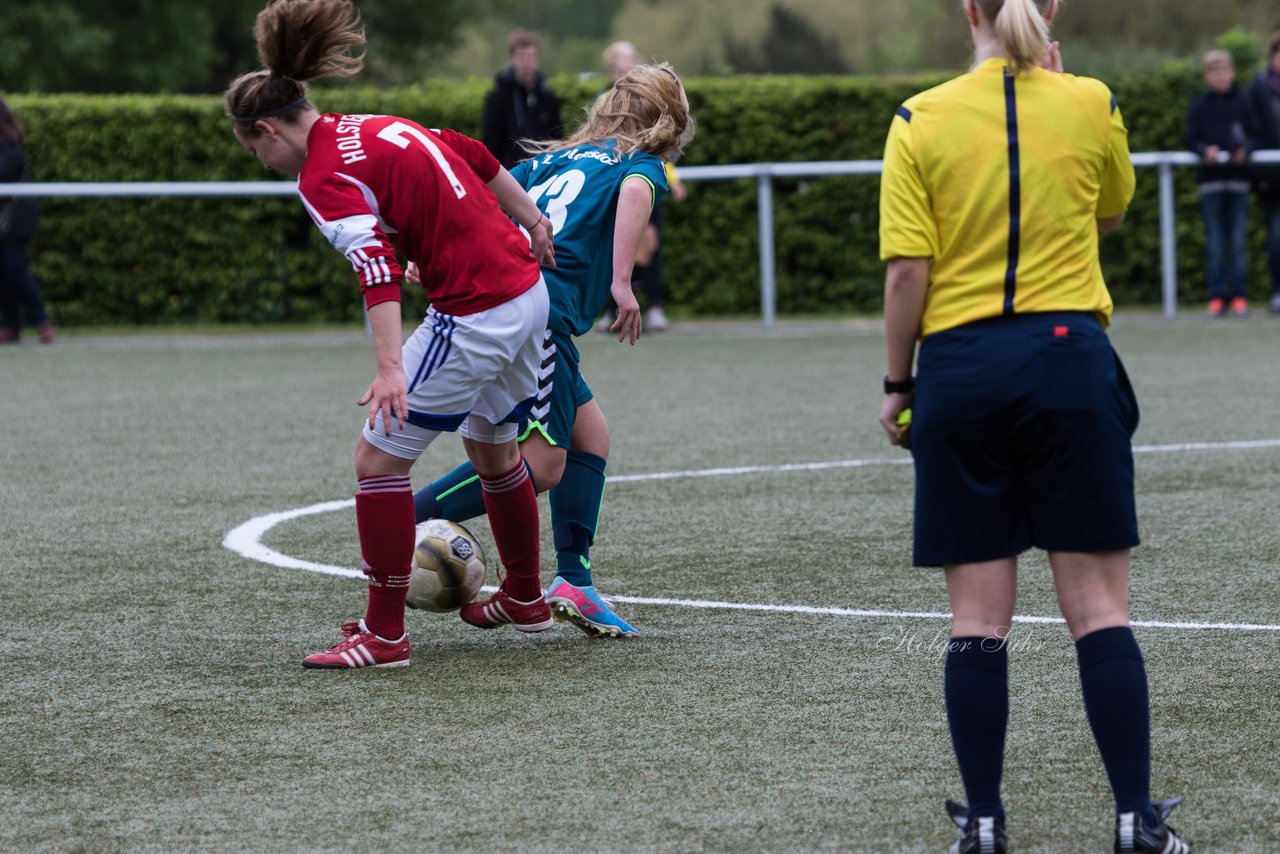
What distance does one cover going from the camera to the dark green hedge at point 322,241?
691 inches

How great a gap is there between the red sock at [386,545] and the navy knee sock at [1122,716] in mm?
2133

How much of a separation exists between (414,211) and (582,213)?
0.78 metres

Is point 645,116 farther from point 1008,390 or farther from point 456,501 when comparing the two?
point 1008,390

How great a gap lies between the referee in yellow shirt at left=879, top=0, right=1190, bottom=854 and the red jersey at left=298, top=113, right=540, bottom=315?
5.23ft

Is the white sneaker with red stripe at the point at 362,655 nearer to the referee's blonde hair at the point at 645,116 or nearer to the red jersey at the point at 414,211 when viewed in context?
the red jersey at the point at 414,211

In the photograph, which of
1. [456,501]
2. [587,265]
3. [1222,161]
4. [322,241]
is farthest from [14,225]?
[587,265]

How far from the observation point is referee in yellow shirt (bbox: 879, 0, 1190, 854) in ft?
10.8

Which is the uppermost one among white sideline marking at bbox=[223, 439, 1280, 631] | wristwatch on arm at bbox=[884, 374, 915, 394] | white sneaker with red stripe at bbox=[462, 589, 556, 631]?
wristwatch on arm at bbox=[884, 374, 915, 394]

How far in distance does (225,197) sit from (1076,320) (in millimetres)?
15017

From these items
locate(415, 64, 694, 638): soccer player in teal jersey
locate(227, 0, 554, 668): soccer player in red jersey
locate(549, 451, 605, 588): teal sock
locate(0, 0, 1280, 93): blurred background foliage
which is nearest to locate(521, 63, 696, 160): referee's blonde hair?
locate(415, 64, 694, 638): soccer player in teal jersey

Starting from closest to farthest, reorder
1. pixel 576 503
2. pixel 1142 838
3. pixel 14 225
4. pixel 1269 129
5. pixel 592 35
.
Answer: pixel 1142 838, pixel 576 503, pixel 14 225, pixel 1269 129, pixel 592 35

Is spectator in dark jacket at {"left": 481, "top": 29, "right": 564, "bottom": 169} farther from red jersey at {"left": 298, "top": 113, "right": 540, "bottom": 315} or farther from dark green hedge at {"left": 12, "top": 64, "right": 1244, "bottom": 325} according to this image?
red jersey at {"left": 298, "top": 113, "right": 540, "bottom": 315}

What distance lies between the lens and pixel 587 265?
17.9 ft

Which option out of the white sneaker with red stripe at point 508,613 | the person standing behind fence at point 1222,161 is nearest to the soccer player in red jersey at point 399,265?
the white sneaker with red stripe at point 508,613
